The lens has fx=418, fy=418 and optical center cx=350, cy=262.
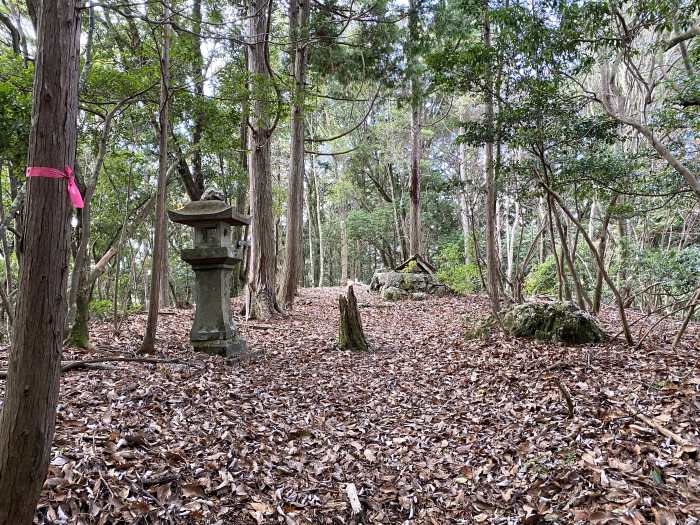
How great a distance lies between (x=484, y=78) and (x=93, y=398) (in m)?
6.77

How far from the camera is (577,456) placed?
10.6ft

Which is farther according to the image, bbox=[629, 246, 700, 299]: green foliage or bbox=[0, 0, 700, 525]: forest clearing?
bbox=[629, 246, 700, 299]: green foliage

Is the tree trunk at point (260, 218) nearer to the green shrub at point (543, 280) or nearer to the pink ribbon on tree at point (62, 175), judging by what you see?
the pink ribbon on tree at point (62, 175)

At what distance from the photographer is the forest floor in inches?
105

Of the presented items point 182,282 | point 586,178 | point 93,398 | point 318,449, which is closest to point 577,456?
point 318,449

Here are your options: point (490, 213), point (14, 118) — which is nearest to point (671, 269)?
point (490, 213)

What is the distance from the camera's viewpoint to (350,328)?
7.43m

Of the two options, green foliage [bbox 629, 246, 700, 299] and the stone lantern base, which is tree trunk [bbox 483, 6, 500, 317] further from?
the stone lantern base

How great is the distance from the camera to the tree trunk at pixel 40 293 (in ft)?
6.48

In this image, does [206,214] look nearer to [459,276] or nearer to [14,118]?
[14,118]

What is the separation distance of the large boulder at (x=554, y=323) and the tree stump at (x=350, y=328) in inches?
98.1

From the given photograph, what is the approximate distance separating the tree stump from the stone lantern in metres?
1.95

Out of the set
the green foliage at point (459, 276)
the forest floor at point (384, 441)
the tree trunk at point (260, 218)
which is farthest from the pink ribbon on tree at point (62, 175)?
the green foliage at point (459, 276)

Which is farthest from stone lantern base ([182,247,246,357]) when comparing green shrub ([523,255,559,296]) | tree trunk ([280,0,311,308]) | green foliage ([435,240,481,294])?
green shrub ([523,255,559,296])
